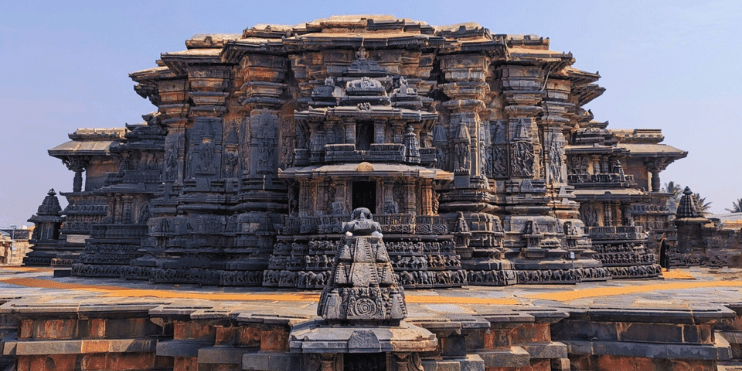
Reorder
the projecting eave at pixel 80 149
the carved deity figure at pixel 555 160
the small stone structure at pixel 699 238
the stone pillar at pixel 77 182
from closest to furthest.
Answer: the carved deity figure at pixel 555 160
the small stone structure at pixel 699 238
the projecting eave at pixel 80 149
the stone pillar at pixel 77 182

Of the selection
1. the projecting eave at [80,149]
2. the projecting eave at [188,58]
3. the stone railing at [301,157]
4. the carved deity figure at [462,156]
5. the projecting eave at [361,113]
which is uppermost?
the projecting eave at [188,58]

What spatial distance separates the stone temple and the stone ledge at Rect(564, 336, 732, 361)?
15.7ft

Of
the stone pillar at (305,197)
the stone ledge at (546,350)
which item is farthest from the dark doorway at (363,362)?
the stone pillar at (305,197)

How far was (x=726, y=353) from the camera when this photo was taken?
31.5 ft

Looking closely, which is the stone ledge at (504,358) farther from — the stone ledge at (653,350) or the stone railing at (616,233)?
the stone railing at (616,233)

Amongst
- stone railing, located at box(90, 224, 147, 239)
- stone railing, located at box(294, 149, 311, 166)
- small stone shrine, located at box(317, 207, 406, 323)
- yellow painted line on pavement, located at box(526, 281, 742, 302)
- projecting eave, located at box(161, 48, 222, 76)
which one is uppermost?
projecting eave, located at box(161, 48, 222, 76)

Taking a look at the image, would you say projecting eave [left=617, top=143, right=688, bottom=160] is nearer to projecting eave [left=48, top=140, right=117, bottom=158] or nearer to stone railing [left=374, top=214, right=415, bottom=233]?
stone railing [left=374, top=214, right=415, bottom=233]

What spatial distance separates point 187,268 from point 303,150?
17.0 ft

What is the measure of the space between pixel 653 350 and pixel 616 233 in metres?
11.9

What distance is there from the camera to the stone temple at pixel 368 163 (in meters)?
15.0

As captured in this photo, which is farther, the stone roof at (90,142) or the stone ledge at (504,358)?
the stone roof at (90,142)

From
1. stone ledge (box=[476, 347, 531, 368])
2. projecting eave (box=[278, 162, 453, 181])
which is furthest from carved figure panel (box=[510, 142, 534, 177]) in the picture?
stone ledge (box=[476, 347, 531, 368])

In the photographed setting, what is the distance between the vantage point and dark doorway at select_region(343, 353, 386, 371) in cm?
796

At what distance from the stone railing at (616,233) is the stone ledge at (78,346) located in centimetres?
1609
